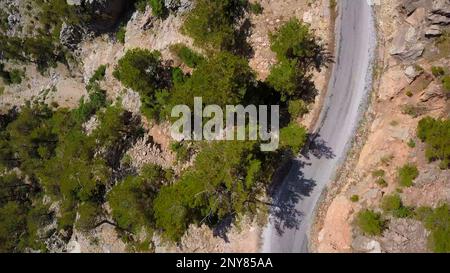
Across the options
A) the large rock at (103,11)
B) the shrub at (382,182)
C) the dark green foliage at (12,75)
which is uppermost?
the large rock at (103,11)

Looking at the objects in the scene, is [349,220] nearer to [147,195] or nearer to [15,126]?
[147,195]

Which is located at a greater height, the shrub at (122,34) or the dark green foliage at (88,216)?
the shrub at (122,34)

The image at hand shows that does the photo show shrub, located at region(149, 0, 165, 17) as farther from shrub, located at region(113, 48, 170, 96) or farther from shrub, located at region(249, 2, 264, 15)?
shrub, located at region(249, 2, 264, 15)

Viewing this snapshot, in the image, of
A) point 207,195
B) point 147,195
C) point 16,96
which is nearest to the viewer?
point 207,195

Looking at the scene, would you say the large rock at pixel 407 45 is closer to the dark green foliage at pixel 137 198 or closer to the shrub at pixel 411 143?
Result: the shrub at pixel 411 143

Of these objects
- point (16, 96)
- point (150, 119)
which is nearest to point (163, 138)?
point (150, 119)

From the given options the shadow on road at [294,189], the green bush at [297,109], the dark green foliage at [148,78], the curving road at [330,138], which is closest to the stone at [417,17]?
the curving road at [330,138]

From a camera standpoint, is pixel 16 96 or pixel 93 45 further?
pixel 16 96

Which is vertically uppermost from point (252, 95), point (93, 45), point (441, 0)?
point (93, 45)
